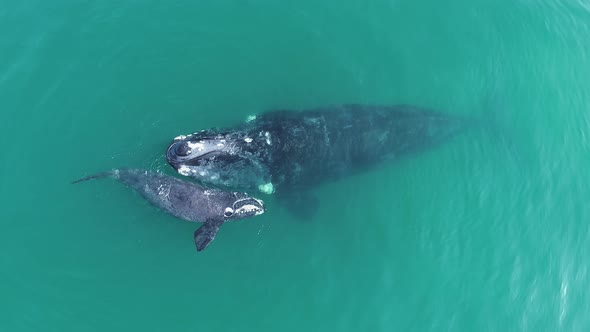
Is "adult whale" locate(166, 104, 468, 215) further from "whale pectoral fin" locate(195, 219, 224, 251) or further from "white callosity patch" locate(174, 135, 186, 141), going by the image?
"whale pectoral fin" locate(195, 219, 224, 251)

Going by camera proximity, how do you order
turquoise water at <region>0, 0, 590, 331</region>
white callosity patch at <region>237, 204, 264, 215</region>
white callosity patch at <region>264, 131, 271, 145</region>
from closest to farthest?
turquoise water at <region>0, 0, 590, 331</region> → white callosity patch at <region>237, 204, 264, 215</region> → white callosity patch at <region>264, 131, 271, 145</region>

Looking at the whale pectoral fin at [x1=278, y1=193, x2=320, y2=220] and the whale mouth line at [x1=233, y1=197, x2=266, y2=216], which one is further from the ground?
the whale mouth line at [x1=233, y1=197, x2=266, y2=216]

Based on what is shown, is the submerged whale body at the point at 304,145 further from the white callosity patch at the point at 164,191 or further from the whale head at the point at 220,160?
the white callosity patch at the point at 164,191

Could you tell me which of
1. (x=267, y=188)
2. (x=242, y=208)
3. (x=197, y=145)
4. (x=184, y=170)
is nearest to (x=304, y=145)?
(x=267, y=188)

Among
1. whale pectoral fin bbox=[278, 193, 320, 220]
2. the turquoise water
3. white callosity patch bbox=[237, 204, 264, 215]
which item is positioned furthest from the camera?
whale pectoral fin bbox=[278, 193, 320, 220]

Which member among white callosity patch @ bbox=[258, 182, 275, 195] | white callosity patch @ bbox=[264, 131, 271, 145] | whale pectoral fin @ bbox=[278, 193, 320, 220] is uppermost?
white callosity patch @ bbox=[264, 131, 271, 145]

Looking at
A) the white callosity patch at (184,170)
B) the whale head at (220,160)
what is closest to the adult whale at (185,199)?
the white callosity patch at (184,170)

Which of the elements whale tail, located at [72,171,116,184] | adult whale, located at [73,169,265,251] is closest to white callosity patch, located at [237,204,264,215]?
adult whale, located at [73,169,265,251]
